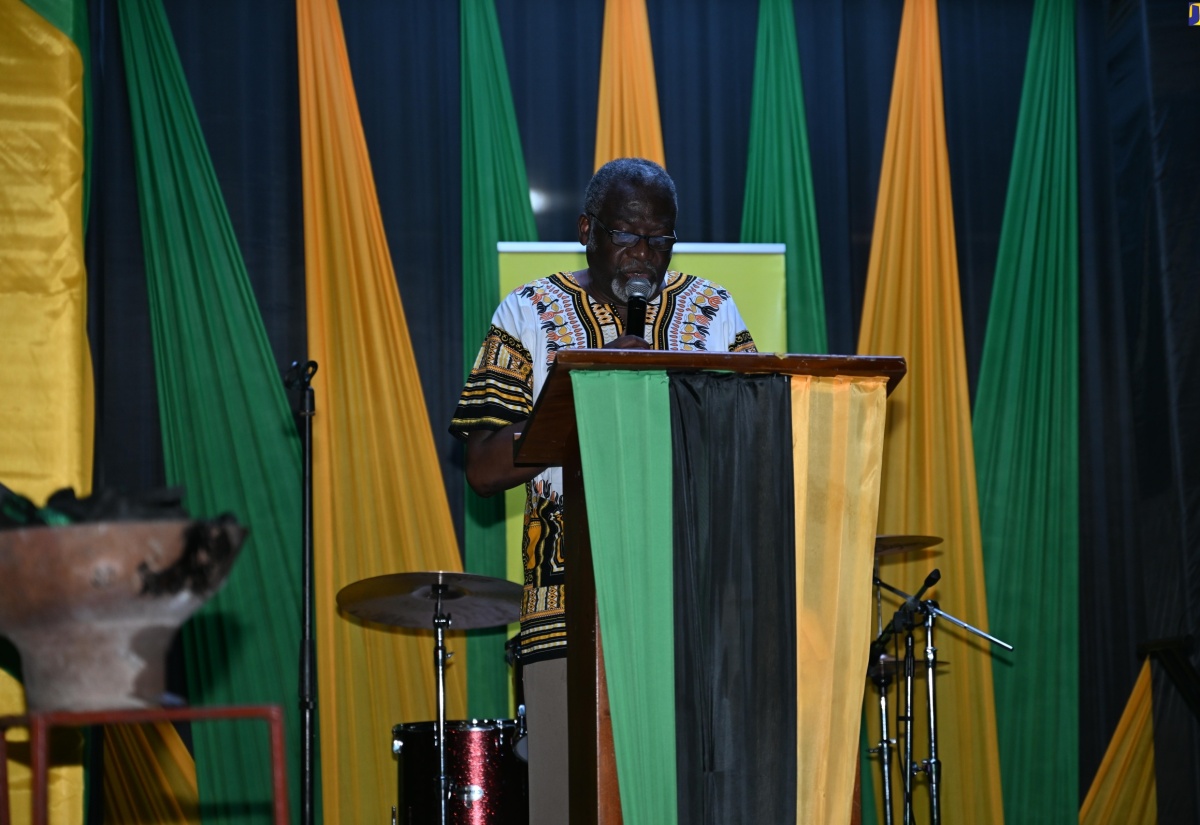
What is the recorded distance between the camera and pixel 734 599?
1.98 meters

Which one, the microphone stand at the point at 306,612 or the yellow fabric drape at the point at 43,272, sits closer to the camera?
the microphone stand at the point at 306,612

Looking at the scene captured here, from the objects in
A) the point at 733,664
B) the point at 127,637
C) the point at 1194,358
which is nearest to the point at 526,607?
the point at 733,664

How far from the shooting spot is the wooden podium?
6.53ft

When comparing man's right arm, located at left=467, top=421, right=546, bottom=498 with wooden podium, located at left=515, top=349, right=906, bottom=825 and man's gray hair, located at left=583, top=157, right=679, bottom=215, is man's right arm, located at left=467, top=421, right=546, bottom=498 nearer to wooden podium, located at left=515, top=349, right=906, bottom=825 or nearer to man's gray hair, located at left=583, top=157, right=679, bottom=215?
wooden podium, located at left=515, top=349, right=906, bottom=825

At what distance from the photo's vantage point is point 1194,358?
205 inches

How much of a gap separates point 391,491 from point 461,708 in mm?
852

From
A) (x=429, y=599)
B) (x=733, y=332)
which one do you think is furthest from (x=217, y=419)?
(x=733, y=332)

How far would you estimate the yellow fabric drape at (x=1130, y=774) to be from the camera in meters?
5.32

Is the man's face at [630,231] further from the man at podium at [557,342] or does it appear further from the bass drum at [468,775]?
the bass drum at [468,775]

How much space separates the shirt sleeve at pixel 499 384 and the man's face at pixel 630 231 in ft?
0.69

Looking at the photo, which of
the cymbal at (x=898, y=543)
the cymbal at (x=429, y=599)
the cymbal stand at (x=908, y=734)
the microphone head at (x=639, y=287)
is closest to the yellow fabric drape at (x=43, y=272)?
the cymbal at (x=429, y=599)

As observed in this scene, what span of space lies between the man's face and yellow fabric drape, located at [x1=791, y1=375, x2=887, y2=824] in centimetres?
84

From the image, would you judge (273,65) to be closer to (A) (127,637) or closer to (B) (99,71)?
(B) (99,71)

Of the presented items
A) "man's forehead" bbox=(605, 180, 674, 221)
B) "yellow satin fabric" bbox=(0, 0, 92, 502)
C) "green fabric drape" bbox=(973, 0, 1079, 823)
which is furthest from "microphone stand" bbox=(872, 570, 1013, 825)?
"yellow satin fabric" bbox=(0, 0, 92, 502)
